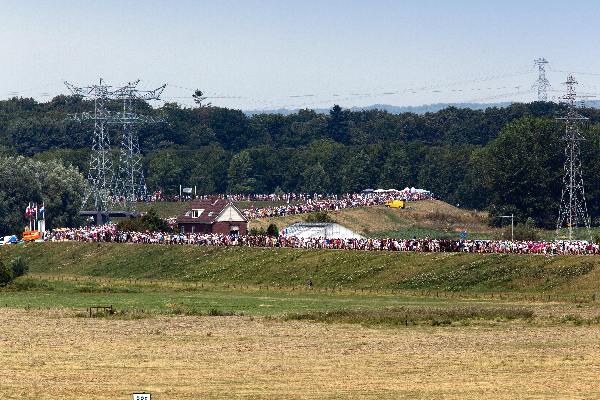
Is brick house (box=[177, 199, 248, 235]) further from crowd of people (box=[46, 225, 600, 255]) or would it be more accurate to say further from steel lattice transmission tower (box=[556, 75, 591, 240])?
steel lattice transmission tower (box=[556, 75, 591, 240])

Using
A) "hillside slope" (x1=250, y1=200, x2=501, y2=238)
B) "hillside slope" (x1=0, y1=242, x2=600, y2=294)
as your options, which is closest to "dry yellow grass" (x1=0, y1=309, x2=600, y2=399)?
"hillside slope" (x1=0, y1=242, x2=600, y2=294)

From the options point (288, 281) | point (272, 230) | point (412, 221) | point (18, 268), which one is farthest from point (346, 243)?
point (412, 221)

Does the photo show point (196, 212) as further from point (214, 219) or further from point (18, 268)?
point (18, 268)

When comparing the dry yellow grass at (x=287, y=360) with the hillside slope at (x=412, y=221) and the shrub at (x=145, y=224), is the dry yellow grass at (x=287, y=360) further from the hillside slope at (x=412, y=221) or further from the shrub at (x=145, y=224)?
the hillside slope at (x=412, y=221)

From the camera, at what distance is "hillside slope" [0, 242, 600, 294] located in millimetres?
105000

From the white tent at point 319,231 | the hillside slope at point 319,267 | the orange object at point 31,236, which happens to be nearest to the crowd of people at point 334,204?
the white tent at point 319,231

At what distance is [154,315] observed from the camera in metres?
85.9

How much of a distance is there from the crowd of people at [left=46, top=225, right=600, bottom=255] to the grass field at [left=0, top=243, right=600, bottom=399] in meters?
2.56

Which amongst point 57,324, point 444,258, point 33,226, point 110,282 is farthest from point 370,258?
point 33,226

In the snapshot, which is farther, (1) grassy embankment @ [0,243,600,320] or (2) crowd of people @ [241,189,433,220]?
(2) crowd of people @ [241,189,433,220]

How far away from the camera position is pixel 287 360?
213 feet

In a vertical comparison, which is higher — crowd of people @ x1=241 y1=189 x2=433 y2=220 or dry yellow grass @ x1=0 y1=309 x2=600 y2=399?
crowd of people @ x1=241 y1=189 x2=433 y2=220

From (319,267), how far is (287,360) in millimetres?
52190

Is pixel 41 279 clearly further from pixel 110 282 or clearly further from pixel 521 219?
pixel 521 219
